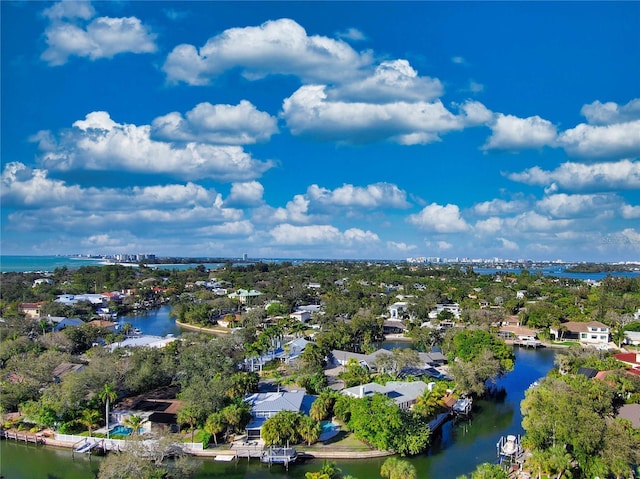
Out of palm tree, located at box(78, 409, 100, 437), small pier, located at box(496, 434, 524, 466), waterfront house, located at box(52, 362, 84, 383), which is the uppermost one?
waterfront house, located at box(52, 362, 84, 383)

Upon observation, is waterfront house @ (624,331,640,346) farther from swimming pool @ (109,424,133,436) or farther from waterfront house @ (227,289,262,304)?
waterfront house @ (227,289,262,304)

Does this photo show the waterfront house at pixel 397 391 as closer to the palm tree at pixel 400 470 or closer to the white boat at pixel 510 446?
the white boat at pixel 510 446

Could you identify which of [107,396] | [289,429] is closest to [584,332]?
[289,429]

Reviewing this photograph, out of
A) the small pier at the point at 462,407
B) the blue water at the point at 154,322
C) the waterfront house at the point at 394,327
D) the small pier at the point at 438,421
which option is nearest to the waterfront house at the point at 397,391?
the small pier at the point at 438,421

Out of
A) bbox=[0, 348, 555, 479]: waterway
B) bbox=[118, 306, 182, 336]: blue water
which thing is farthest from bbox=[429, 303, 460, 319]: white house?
bbox=[0, 348, 555, 479]: waterway

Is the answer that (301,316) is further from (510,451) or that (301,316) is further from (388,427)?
(510,451)

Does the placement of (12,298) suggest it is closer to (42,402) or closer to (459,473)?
(42,402)
